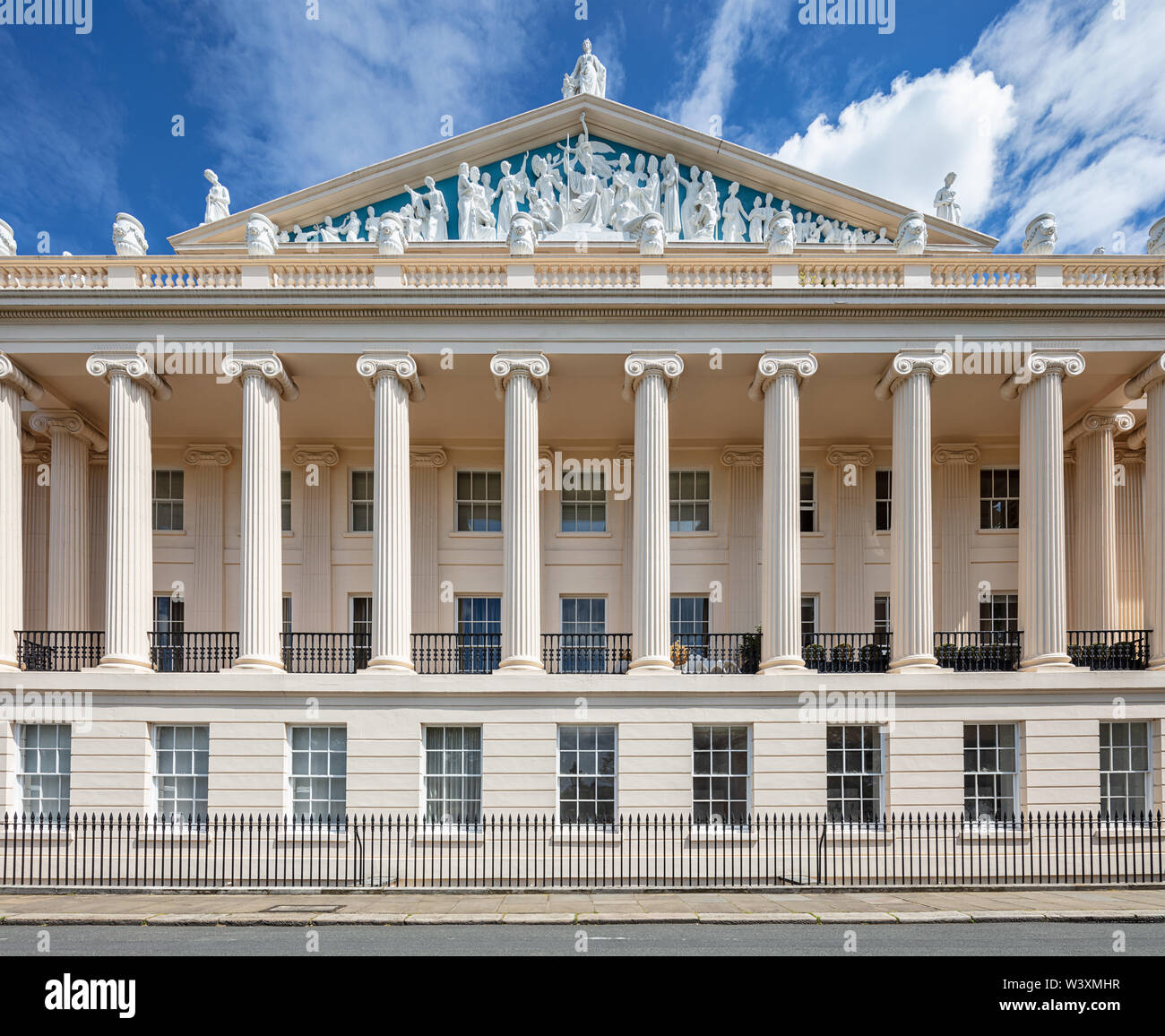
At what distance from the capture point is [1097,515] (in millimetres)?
25109

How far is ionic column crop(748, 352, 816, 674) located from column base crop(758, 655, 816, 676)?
2 centimetres

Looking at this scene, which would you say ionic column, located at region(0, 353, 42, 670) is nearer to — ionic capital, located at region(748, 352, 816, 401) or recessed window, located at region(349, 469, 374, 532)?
recessed window, located at region(349, 469, 374, 532)

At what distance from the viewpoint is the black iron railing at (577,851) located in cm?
1786

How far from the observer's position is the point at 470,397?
81.5ft

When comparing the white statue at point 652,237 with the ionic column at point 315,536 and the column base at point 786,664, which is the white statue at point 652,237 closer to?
the column base at point 786,664

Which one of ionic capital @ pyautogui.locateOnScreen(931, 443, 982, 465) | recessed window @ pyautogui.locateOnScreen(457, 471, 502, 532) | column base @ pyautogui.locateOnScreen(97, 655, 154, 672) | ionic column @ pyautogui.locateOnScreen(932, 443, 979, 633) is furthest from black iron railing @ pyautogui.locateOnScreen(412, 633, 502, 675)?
ionic capital @ pyautogui.locateOnScreen(931, 443, 982, 465)

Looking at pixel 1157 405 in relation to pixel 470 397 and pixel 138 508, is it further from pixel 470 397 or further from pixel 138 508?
pixel 138 508

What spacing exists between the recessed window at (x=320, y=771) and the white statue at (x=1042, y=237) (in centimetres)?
1955

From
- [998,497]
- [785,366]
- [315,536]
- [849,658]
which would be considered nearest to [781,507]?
[785,366]

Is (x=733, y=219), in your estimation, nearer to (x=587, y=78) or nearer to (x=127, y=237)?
(x=587, y=78)

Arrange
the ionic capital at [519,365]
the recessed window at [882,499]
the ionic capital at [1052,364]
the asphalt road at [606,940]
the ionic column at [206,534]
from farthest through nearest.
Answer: the recessed window at [882,499] < the ionic column at [206,534] < the ionic capital at [519,365] < the ionic capital at [1052,364] < the asphalt road at [606,940]

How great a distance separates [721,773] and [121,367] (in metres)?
16.4

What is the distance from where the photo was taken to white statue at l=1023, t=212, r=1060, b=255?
22.7 meters

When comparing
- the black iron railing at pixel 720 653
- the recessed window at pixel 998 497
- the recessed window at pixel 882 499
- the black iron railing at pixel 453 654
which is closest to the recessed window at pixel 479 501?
the black iron railing at pixel 453 654
